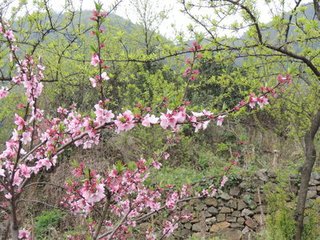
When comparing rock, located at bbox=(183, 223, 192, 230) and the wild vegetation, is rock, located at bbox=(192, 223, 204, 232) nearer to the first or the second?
rock, located at bbox=(183, 223, 192, 230)

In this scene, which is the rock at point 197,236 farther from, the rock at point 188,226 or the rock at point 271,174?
the rock at point 271,174

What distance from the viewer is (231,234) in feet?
25.6

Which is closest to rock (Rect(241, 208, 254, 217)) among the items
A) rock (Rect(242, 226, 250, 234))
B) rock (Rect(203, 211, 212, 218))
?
rock (Rect(242, 226, 250, 234))

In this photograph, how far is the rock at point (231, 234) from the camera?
772cm

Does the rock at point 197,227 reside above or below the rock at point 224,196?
below

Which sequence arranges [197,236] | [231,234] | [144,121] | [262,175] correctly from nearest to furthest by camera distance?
[144,121] < [197,236] < [231,234] < [262,175]

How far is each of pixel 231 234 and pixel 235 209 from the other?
1.81 feet

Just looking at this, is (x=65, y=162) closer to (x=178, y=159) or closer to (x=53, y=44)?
(x=178, y=159)

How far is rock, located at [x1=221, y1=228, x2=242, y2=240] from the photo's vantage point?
772 cm

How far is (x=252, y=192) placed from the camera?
8.18m

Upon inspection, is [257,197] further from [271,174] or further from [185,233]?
[185,233]

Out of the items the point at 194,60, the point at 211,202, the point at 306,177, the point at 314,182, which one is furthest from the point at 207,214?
the point at 194,60

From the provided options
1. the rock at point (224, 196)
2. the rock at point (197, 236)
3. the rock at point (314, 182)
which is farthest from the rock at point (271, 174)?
the rock at point (197, 236)

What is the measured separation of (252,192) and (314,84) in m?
2.87
